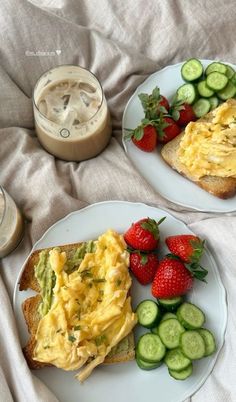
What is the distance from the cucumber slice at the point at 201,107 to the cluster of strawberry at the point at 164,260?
59 centimetres

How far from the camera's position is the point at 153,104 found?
99.2 inches

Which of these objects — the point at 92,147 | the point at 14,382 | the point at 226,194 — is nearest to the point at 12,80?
the point at 92,147

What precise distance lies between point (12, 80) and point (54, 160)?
434mm

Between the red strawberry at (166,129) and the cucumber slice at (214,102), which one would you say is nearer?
the red strawberry at (166,129)

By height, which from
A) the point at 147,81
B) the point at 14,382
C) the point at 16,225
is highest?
the point at 147,81

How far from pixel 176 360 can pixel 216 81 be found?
1.24 meters

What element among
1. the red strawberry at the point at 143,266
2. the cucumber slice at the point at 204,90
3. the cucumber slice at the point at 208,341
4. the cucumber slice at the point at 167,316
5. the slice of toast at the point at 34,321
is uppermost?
the cucumber slice at the point at 204,90

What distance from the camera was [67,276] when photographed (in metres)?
2.17

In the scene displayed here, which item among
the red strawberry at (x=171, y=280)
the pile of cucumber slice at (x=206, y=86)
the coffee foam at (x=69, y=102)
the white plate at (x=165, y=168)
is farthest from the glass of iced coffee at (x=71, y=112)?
the red strawberry at (x=171, y=280)

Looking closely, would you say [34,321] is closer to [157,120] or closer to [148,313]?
[148,313]

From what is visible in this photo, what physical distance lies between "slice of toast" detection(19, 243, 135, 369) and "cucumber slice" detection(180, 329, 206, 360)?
0.66 ft

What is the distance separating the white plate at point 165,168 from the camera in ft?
7.98

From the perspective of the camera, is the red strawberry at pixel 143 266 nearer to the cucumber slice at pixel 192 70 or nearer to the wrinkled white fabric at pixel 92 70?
the wrinkled white fabric at pixel 92 70

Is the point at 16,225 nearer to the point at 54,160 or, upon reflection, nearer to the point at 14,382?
the point at 54,160
